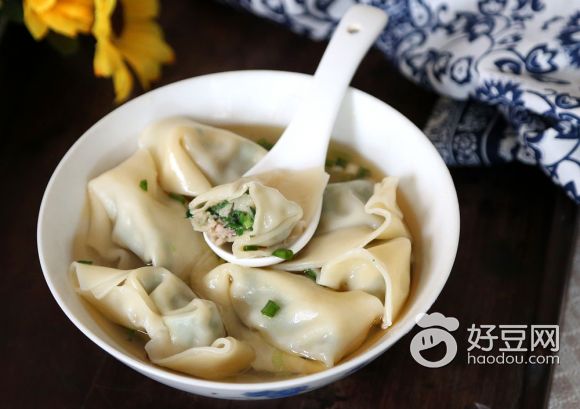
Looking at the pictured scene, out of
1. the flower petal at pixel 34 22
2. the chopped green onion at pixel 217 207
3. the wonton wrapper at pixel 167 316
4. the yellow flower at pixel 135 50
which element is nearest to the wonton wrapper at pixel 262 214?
the chopped green onion at pixel 217 207

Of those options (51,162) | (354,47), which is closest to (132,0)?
(51,162)

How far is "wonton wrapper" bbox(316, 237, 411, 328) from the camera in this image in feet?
3.67

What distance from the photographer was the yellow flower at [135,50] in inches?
54.3

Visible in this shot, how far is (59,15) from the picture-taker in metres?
1.30

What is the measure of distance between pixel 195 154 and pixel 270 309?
364 millimetres

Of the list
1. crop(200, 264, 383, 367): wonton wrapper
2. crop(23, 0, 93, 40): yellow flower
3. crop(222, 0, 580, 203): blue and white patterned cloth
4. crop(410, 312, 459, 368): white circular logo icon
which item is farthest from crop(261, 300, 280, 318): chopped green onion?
crop(23, 0, 93, 40): yellow flower

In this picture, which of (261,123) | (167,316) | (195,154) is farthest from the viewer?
(261,123)

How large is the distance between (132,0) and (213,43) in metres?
0.31

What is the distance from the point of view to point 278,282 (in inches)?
46.1

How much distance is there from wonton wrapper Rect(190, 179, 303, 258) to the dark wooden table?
10.3 inches

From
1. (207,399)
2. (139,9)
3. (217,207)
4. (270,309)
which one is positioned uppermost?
(139,9)

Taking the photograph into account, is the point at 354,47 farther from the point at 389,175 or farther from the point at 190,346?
the point at 190,346

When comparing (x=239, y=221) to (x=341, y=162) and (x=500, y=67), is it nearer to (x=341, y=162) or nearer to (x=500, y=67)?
(x=341, y=162)

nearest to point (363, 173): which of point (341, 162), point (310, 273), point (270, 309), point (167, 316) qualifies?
point (341, 162)
